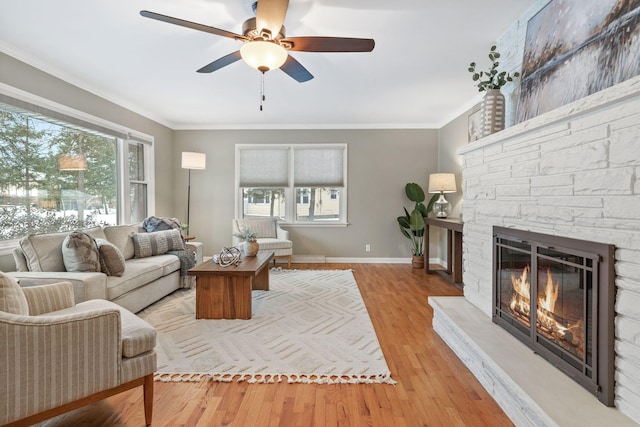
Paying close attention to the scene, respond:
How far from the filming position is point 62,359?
1383 mm

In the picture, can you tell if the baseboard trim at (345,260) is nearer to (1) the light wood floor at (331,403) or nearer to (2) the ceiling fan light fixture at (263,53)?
(1) the light wood floor at (331,403)

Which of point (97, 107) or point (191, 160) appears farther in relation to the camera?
point (191, 160)

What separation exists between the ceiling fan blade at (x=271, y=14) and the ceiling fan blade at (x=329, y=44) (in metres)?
0.11

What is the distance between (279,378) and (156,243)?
270 cm

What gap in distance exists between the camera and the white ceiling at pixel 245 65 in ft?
7.63

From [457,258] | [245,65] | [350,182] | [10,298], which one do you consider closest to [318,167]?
[350,182]

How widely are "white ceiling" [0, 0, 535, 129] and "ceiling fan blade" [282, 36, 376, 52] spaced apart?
0.30 meters

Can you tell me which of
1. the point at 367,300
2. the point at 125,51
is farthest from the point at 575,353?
the point at 125,51

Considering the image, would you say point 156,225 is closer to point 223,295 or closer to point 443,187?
point 223,295

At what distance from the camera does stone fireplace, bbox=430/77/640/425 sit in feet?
4.37

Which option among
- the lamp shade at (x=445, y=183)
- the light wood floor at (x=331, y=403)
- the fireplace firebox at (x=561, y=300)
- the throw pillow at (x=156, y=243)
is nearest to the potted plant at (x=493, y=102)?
the fireplace firebox at (x=561, y=300)

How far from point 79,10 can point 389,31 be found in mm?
2403

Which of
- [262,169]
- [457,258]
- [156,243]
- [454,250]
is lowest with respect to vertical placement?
[457,258]

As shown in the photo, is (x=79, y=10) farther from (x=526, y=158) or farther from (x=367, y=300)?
(x=367, y=300)
